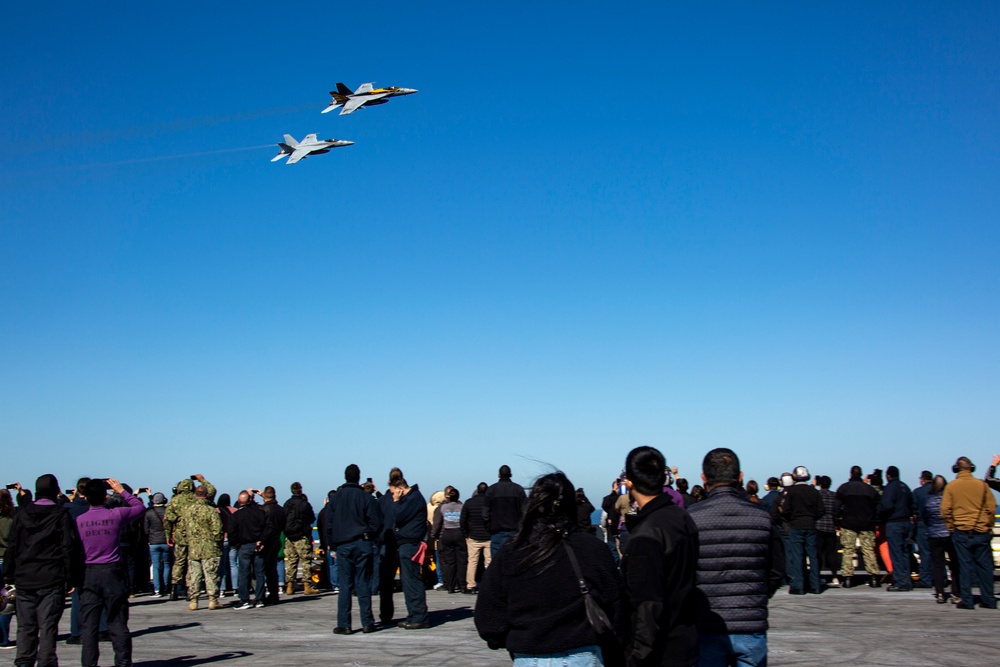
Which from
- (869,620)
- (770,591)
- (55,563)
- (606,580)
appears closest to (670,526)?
(606,580)

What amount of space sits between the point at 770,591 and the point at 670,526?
1100 millimetres

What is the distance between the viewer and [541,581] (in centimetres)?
434

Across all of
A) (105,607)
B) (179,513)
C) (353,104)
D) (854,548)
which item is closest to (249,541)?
(179,513)

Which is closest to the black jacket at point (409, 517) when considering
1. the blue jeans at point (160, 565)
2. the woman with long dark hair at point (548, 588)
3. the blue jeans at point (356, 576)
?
the blue jeans at point (356, 576)

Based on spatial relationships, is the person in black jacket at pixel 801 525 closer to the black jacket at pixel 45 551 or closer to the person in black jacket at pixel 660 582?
the black jacket at pixel 45 551

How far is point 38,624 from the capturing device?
9188 millimetres

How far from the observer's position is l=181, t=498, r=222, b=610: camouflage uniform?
15.3 meters

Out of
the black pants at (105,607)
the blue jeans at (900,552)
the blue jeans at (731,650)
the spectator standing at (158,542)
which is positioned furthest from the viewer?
the spectator standing at (158,542)

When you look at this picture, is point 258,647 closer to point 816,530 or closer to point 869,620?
point 869,620

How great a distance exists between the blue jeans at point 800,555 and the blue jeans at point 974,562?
283 cm

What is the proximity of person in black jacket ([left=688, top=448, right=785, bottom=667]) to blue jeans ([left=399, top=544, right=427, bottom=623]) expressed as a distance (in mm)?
8011

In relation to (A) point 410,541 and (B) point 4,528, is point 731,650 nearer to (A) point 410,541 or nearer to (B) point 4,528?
(A) point 410,541

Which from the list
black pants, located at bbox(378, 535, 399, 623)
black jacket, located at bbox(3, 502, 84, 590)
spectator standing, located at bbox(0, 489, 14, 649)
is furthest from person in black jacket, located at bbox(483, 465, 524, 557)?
black jacket, located at bbox(3, 502, 84, 590)

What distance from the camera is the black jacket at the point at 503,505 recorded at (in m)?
14.9
